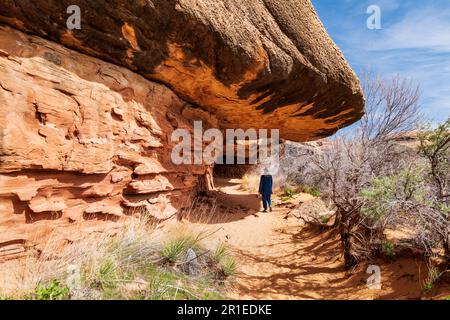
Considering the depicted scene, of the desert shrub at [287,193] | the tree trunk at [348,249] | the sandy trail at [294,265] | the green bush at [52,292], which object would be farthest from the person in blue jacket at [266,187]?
the green bush at [52,292]

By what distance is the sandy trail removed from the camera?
3379mm

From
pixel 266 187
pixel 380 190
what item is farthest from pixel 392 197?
pixel 266 187

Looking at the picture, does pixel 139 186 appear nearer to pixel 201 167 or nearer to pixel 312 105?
pixel 201 167

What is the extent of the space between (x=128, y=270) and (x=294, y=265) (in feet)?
10.4

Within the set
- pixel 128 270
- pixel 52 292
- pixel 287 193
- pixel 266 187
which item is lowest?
pixel 287 193

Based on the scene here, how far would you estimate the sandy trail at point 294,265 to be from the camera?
3379 mm

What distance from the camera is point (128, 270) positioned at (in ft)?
A: 8.98

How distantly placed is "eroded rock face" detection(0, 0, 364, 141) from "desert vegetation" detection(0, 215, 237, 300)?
2925 mm

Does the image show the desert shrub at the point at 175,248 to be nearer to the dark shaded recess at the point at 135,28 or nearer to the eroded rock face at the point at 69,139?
the eroded rock face at the point at 69,139

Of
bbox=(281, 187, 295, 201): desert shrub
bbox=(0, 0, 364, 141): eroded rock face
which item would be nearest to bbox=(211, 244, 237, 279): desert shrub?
bbox=(0, 0, 364, 141): eroded rock face

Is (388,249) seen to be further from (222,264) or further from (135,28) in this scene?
(135,28)

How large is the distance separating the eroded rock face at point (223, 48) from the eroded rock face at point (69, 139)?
1.01 ft

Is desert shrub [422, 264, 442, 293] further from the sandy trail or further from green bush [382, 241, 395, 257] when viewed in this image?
green bush [382, 241, 395, 257]
